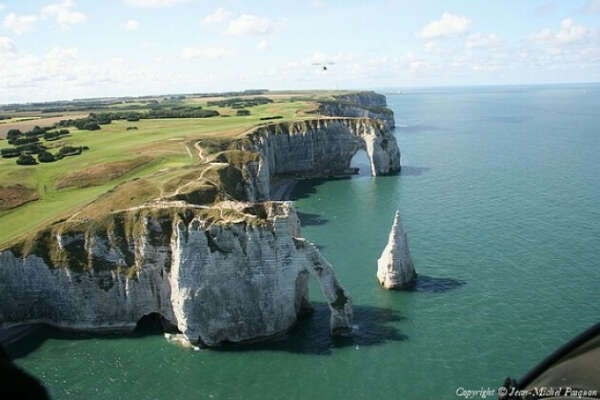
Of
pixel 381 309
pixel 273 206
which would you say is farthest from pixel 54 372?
pixel 381 309

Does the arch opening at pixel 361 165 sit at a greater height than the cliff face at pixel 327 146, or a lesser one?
lesser

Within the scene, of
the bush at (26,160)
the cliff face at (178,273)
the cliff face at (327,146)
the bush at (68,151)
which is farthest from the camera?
the cliff face at (327,146)

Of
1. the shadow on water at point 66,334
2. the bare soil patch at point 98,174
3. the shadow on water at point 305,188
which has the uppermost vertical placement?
the bare soil patch at point 98,174

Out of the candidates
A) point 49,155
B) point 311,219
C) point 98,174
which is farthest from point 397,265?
point 49,155

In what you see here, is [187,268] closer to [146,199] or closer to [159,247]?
[159,247]

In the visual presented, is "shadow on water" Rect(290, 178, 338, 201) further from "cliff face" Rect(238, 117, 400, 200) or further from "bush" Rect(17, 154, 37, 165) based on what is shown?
"bush" Rect(17, 154, 37, 165)

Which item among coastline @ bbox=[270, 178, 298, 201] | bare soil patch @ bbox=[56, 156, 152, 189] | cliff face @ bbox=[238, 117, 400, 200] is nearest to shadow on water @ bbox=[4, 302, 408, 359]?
bare soil patch @ bbox=[56, 156, 152, 189]

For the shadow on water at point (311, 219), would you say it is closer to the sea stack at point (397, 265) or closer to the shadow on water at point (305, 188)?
the shadow on water at point (305, 188)
